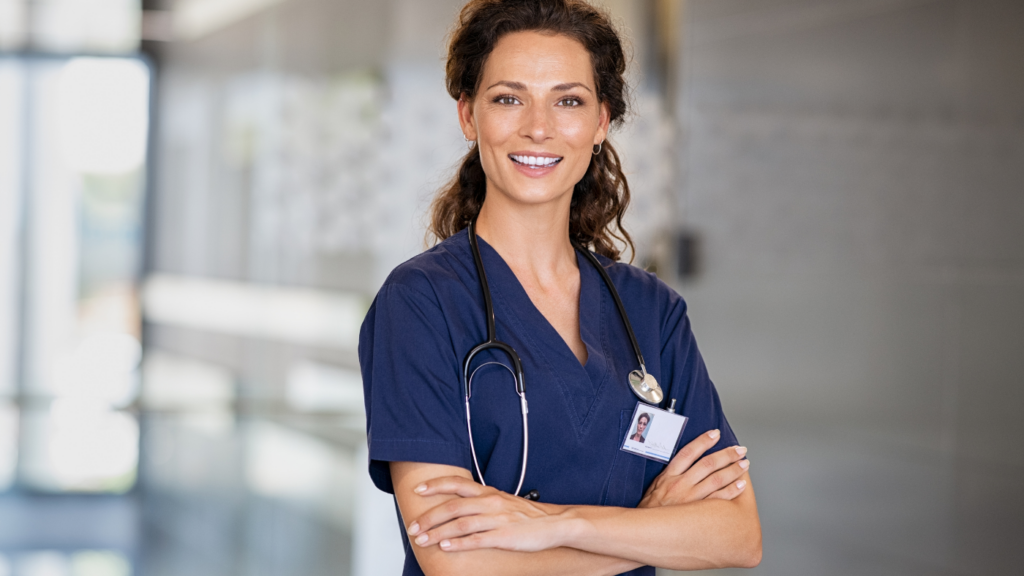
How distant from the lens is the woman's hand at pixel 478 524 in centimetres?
111

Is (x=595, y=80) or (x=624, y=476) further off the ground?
(x=595, y=80)

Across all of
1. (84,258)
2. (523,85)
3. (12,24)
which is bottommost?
(84,258)

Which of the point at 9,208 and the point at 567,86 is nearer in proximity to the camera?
the point at 567,86

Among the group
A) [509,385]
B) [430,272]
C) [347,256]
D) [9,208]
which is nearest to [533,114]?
[430,272]

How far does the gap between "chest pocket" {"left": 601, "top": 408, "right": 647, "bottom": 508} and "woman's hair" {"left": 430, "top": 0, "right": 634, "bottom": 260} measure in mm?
365

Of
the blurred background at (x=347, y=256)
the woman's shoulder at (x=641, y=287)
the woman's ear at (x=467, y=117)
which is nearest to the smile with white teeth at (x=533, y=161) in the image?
the woman's ear at (x=467, y=117)

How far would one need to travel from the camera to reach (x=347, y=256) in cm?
425

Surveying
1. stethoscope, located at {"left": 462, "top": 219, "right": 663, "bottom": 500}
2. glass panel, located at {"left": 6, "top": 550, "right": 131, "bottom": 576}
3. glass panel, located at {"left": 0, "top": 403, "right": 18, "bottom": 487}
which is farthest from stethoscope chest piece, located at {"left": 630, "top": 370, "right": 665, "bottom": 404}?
glass panel, located at {"left": 0, "top": 403, "right": 18, "bottom": 487}

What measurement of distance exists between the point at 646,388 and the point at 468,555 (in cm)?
34

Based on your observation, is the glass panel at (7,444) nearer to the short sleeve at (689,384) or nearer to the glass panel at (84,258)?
the glass panel at (84,258)

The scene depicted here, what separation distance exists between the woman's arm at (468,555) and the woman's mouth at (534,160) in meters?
0.43

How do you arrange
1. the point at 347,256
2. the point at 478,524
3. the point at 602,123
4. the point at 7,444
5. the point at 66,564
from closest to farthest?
the point at 478,524, the point at 602,123, the point at 66,564, the point at 7,444, the point at 347,256

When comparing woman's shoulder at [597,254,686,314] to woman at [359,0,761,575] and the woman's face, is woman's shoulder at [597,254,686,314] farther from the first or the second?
the woman's face

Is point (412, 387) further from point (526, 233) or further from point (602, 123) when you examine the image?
point (602, 123)
